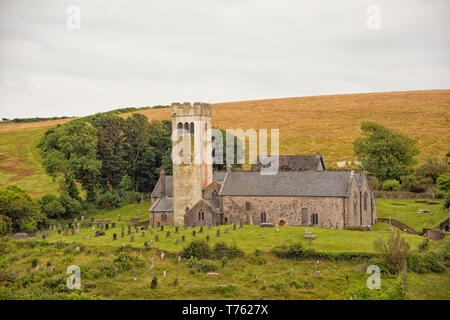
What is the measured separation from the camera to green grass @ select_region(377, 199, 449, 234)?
50000 mm

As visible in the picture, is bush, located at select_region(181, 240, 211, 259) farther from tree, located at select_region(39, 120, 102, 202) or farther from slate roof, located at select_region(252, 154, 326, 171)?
tree, located at select_region(39, 120, 102, 202)

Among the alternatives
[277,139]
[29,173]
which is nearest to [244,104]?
[277,139]

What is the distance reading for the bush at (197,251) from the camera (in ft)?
131

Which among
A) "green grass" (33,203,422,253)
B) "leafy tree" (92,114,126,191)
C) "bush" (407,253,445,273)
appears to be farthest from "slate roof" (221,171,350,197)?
"leafy tree" (92,114,126,191)

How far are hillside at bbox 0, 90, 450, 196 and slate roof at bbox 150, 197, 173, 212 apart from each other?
1044 inches

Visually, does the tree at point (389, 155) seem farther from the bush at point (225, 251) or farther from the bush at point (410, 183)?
the bush at point (225, 251)

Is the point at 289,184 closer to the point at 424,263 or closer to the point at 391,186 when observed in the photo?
the point at 424,263

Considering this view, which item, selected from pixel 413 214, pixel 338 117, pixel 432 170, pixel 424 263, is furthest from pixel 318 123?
pixel 424 263

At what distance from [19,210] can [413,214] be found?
150 ft

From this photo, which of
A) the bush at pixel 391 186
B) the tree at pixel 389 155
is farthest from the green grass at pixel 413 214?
the tree at pixel 389 155

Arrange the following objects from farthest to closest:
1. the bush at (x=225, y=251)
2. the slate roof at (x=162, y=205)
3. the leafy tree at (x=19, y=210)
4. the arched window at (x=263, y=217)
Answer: the slate roof at (x=162, y=205)
the leafy tree at (x=19, y=210)
the arched window at (x=263, y=217)
the bush at (x=225, y=251)

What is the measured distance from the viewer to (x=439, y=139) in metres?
94.3

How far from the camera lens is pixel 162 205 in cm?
5803
